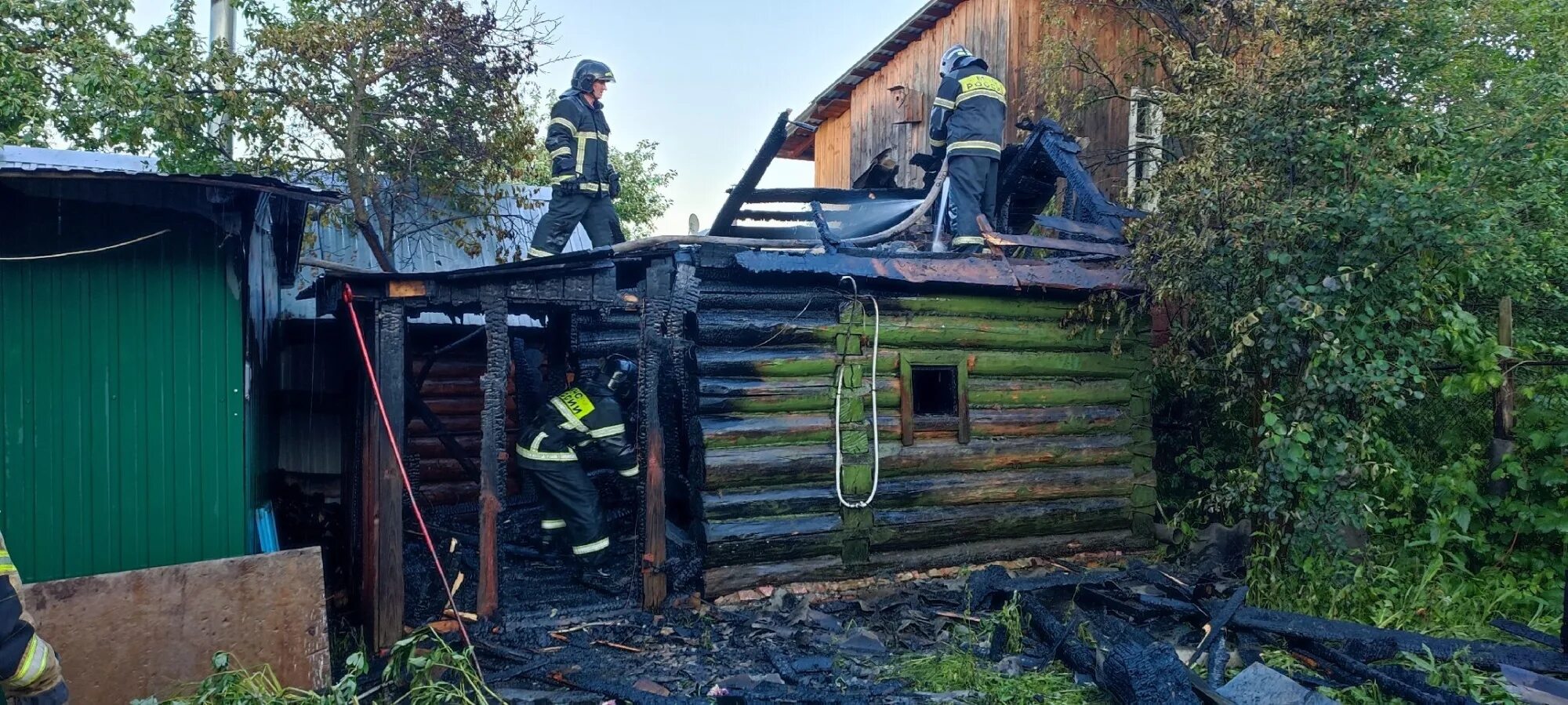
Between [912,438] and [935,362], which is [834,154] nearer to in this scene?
[935,362]

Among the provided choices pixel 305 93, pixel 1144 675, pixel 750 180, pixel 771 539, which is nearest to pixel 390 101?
pixel 305 93

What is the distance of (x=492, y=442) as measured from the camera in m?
6.48

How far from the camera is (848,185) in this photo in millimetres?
16938

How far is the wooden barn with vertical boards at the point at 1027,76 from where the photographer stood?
11.4m

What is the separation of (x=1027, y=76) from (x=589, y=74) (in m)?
5.95

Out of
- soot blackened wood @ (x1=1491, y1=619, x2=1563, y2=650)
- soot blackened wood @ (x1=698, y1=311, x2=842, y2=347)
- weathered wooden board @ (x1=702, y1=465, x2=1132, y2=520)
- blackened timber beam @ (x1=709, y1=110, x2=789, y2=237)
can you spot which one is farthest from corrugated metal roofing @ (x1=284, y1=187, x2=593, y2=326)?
soot blackened wood @ (x1=1491, y1=619, x2=1563, y2=650)

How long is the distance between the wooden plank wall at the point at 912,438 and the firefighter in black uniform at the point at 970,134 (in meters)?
1.06

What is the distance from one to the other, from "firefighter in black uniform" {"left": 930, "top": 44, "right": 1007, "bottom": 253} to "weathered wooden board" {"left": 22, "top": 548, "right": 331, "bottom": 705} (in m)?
6.00

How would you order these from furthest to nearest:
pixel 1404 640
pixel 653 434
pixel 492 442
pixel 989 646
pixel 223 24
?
1. pixel 223 24
2. pixel 653 434
3. pixel 492 442
4. pixel 989 646
5. pixel 1404 640

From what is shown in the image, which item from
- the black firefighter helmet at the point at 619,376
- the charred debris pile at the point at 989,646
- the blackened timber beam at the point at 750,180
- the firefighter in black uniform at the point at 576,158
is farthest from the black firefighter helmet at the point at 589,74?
the charred debris pile at the point at 989,646

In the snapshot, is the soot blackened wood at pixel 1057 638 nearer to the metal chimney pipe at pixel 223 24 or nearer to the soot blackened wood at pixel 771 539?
the soot blackened wood at pixel 771 539

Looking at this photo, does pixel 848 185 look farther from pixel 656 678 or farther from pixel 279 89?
pixel 656 678

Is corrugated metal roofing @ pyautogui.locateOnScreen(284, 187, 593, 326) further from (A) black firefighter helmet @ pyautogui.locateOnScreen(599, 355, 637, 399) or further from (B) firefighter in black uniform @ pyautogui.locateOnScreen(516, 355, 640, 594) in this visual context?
(B) firefighter in black uniform @ pyautogui.locateOnScreen(516, 355, 640, 594)

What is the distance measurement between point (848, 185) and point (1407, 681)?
511 inches
